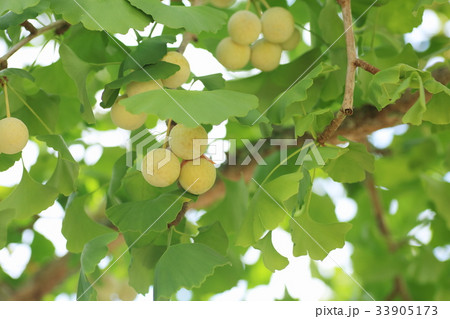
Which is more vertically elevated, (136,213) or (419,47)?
(419,47)

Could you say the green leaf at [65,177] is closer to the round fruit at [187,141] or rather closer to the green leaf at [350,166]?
the round fruit at [187,141]

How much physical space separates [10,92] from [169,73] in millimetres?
253

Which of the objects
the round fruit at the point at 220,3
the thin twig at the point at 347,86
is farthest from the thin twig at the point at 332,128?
the round fruit at the point at 220,3

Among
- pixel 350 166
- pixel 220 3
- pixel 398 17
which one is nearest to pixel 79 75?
pixel 220 3

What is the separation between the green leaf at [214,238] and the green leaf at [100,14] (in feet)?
1.00

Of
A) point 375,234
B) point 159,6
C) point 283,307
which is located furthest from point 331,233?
point 375,234

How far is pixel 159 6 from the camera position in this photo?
2.49ft

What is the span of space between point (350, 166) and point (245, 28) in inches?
10.2

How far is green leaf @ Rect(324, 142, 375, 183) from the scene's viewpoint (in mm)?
853

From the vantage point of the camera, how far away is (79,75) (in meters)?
0.83

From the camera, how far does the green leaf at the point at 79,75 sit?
813mm

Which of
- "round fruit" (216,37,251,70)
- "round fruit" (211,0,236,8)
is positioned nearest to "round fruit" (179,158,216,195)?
"round fruit" (216,37,251,70)

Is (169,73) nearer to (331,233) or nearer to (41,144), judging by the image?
(331,233)

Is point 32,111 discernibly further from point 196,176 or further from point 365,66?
point 365,66
